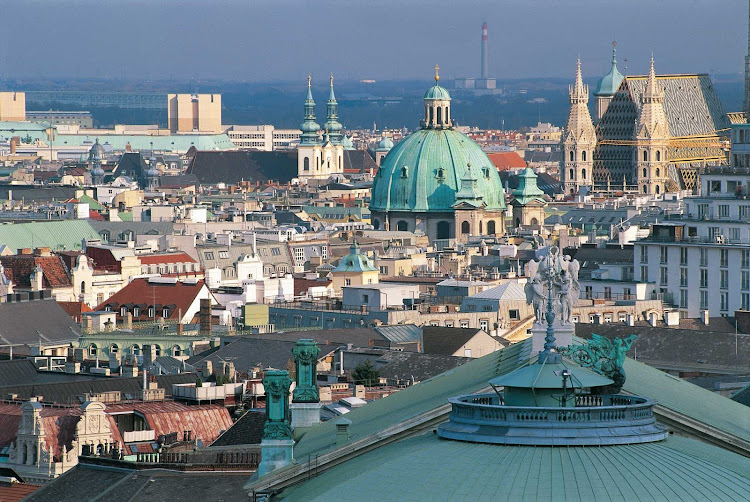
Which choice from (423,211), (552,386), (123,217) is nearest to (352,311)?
(552,386)

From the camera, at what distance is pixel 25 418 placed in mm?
42875

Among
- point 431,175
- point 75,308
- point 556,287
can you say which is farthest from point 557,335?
point 431,175

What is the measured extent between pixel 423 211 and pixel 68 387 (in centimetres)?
11308

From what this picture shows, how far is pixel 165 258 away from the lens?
362 feet

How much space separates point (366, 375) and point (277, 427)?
30133mm

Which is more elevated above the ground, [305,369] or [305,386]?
[305,369]

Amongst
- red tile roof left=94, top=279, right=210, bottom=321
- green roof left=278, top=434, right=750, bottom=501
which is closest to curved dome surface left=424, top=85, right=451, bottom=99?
red tile roof left=94, top=279, right=210, bottom=321

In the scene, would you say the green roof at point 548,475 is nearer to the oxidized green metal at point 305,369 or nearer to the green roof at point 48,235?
the oxidized green metal at point 305,369

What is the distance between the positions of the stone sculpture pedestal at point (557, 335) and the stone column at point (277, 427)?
9.41 ft

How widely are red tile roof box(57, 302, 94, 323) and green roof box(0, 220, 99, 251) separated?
28.2 metres

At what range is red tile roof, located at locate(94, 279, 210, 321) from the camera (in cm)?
8588

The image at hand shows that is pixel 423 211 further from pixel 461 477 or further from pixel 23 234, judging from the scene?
pixel 461 477

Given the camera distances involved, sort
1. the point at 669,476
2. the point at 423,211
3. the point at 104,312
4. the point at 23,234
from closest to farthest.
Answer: the point at 669,476 < the point at 104,312 < the point at 23,234 < the point at 423,211

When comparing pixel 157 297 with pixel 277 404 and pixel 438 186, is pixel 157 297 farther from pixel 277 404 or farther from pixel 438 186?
pixel 438 186
